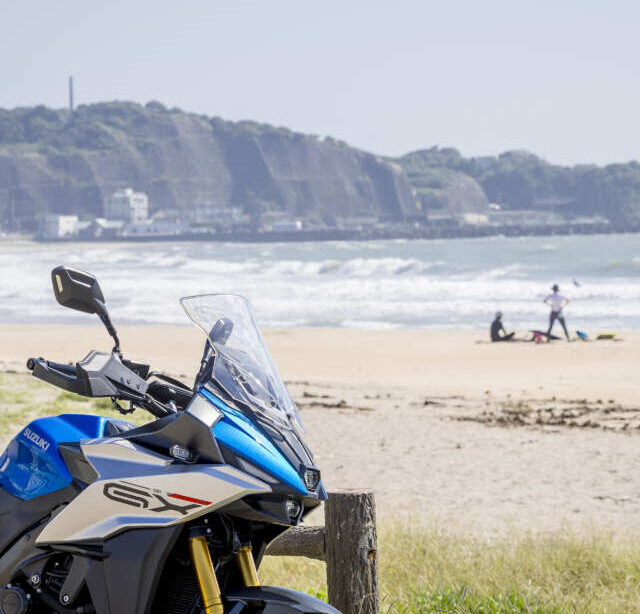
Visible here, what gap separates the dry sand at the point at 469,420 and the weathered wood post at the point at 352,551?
2.42 meters

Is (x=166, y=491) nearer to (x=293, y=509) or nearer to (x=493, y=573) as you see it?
(x=293, y=509)

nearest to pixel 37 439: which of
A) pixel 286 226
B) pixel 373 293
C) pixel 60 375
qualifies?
pixel 60 375

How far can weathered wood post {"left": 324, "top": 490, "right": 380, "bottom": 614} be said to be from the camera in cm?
339

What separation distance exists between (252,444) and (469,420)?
8.77 metres

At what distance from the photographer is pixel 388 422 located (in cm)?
1057

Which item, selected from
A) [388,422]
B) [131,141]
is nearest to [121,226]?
[131,141]

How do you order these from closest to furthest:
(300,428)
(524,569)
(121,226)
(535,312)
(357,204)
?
(300,428) < (524,569) < (535,312) < (121,226) < (357,204)

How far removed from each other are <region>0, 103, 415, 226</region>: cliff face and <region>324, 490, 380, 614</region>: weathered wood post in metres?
164

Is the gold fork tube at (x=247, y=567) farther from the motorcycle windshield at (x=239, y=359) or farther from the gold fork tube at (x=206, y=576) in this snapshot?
the motorcycle windshield at (x=239, y=359)

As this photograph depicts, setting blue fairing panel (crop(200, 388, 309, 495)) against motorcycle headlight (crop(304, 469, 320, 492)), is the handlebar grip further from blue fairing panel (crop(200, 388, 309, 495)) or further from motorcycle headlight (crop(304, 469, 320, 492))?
motorcycle headlight (crop(304, 469, 320, 492))

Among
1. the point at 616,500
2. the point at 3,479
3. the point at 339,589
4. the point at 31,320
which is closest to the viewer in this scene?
the point at 3,479

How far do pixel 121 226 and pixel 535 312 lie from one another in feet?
414

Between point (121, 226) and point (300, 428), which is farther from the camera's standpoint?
point (121, 226)

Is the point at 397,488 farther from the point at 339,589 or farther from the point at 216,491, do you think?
the point at 216,491
